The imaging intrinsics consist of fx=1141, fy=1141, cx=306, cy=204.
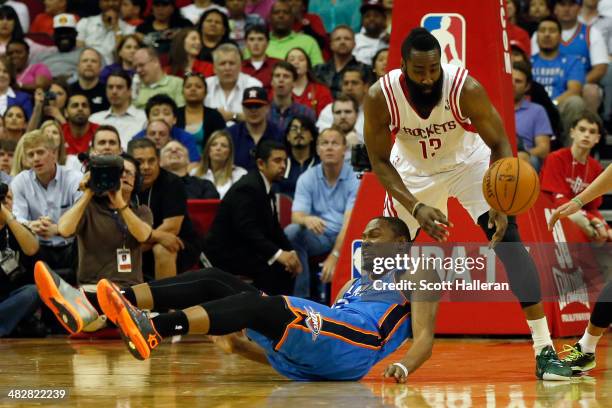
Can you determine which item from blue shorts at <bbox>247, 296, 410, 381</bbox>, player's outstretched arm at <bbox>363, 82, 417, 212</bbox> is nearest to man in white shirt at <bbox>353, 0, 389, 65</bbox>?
player's outstretched arm at <bbox>363, 82, 417, 212</bbox>

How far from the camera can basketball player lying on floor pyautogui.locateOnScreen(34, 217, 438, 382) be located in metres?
5.59

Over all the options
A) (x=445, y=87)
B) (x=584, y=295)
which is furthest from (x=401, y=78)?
(x=584, y=295)

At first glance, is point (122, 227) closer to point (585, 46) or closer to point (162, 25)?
point (162, 25)

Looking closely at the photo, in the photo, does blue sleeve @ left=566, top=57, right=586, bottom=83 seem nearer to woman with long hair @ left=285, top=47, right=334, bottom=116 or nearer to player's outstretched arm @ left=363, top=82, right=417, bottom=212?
woman with long hair @ left=285, top=47, right=334, bottom=116

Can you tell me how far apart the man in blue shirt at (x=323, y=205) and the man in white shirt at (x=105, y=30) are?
4729 millimetres

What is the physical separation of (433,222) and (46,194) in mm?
4775

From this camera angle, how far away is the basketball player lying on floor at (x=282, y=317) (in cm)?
559

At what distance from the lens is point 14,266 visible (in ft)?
30.9

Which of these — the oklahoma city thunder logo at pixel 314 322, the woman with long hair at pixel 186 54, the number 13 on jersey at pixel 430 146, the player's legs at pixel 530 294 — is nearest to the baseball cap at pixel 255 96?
the woman with long hair at pixel 186 54

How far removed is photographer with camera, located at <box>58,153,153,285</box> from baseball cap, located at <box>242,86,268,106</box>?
228 cm

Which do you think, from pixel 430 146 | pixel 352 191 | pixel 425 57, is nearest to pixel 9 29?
pixel 352 191

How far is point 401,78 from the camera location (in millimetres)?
6566

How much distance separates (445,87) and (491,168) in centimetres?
54

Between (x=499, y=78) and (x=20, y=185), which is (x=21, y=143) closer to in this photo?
(x=20, y=185)
